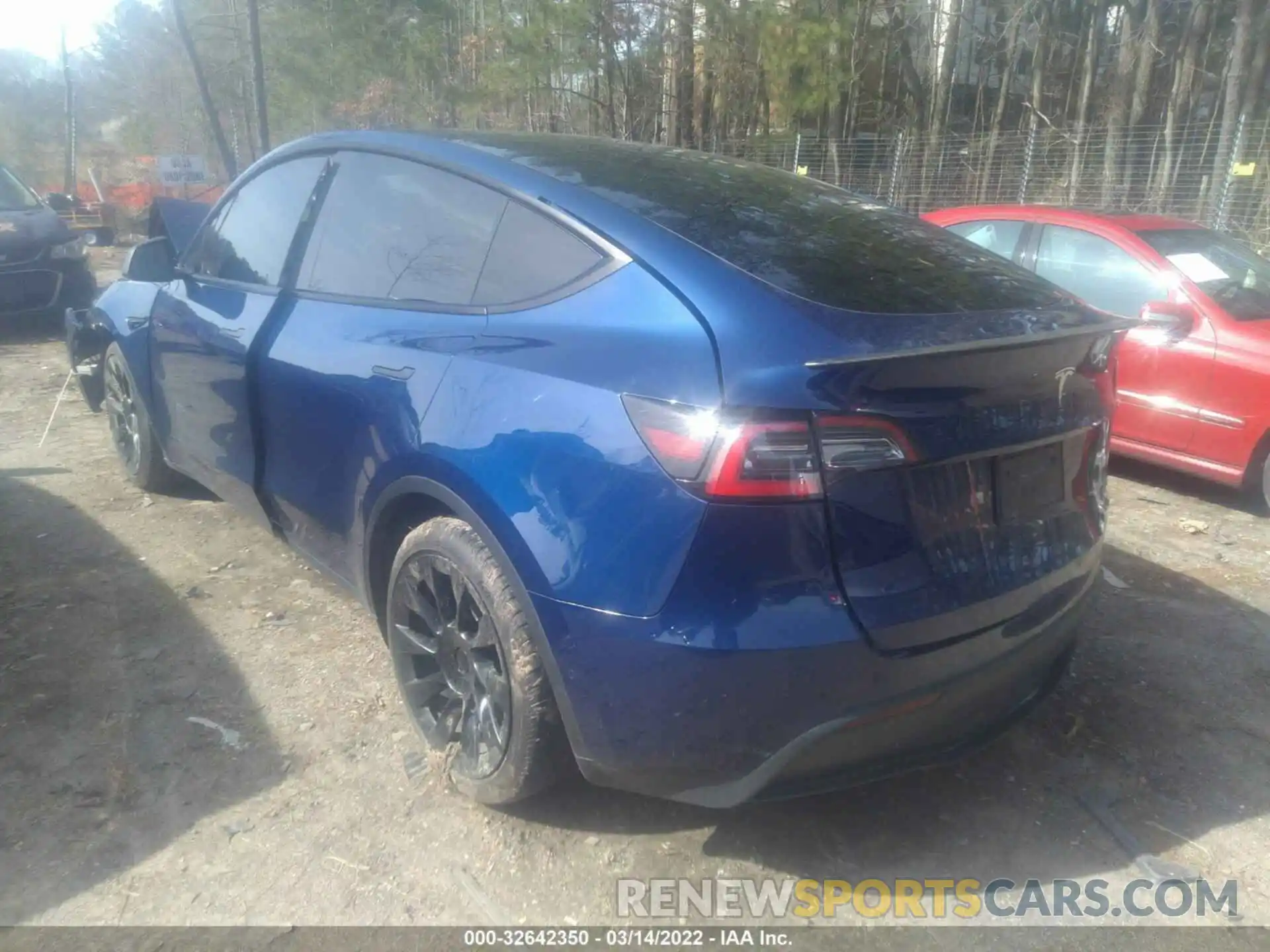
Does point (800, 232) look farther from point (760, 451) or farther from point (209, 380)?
point (209, 380)

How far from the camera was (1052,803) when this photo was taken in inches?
110

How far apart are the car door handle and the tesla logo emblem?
5.25 feet

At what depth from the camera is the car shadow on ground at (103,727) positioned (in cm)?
259

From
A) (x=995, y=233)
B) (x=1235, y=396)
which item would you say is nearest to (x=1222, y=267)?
(x=1235, y=396)

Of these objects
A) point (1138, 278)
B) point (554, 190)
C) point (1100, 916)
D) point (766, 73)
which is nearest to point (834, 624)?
point (1100, 916)

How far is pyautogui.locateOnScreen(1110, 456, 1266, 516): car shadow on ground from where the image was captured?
215 inches

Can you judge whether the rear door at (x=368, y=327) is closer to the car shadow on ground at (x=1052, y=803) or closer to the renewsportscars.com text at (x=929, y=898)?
the car shadow on ground at (x=1052, y=803)

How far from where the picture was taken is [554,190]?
8.65ft

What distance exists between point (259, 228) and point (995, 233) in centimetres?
464

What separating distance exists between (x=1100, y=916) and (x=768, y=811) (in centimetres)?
82

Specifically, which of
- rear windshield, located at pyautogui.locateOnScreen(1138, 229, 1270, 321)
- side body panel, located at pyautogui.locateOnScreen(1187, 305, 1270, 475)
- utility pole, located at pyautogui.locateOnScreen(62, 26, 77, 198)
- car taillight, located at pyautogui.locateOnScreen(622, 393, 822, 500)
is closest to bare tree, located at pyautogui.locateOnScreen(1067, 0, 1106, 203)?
rear windshield, located at pyautogui.locateOnScreen(1138, 229, 1270, 321)

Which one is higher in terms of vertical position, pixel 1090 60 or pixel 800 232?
pixel 1090 60

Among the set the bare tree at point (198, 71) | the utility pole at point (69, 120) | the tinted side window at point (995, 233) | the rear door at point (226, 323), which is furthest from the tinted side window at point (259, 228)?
the utility pole at point (69, 120)

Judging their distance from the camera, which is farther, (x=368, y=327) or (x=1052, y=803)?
(x=368, y=327)
